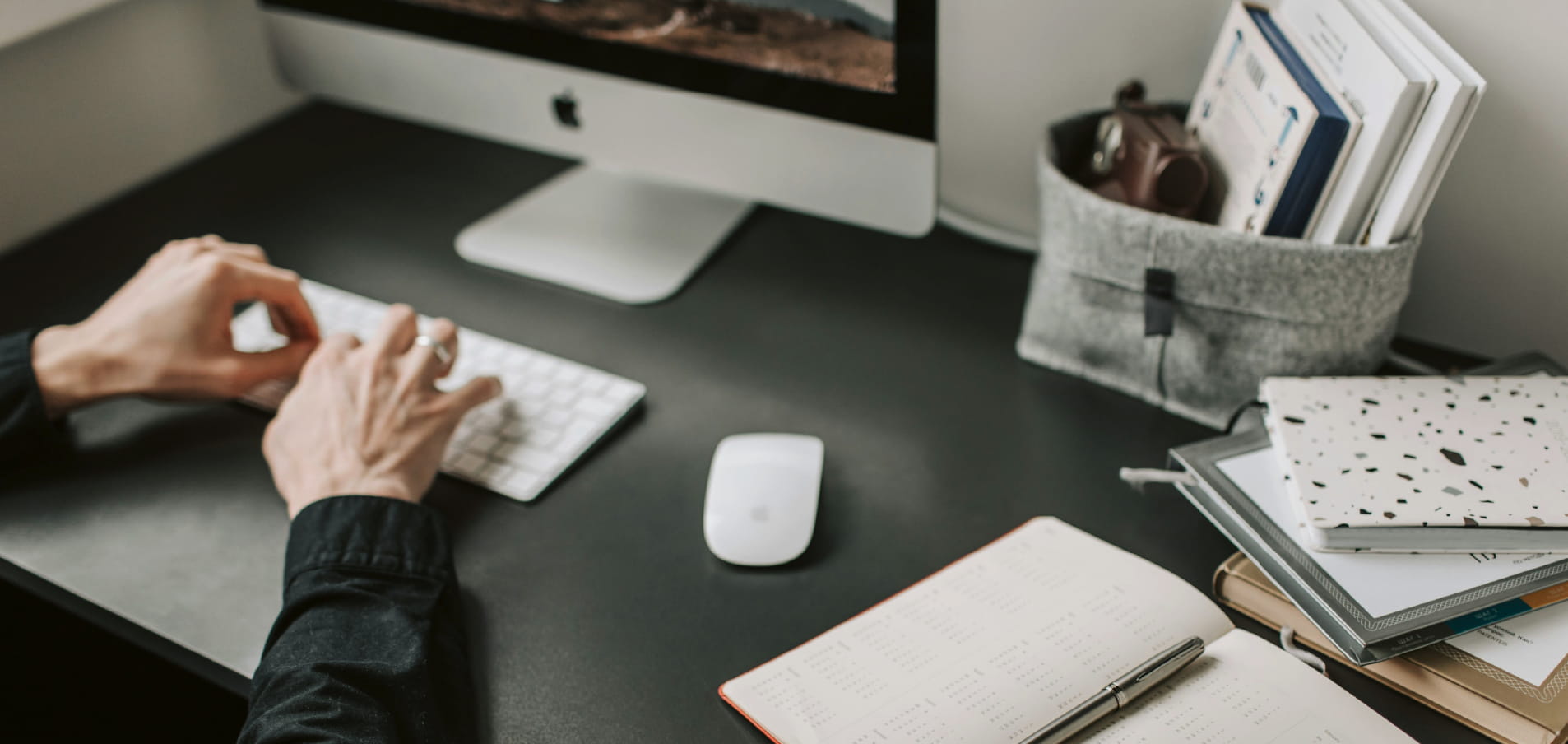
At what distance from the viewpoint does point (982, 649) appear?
0.58 meters

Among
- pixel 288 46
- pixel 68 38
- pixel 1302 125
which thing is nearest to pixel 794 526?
pixel 1302 125

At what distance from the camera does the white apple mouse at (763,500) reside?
2.22 feet

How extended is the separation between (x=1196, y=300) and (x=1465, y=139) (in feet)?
0.80

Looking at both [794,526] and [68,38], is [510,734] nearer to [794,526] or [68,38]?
[794,526]

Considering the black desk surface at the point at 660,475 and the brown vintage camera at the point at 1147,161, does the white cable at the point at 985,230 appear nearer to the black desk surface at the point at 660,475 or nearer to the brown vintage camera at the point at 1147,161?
the black desk surface at the point at 660,475

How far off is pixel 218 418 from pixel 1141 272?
2.40 ft

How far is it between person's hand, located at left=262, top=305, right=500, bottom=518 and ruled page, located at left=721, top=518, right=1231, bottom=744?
295mm

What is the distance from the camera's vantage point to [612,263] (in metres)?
0.99

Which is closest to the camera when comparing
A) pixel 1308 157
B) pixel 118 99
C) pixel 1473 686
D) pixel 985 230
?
pixel 1473 686

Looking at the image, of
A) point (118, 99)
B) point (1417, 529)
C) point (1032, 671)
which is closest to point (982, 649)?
point (1032, 671)

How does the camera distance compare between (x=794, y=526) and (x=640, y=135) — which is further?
(x=640, y=135)

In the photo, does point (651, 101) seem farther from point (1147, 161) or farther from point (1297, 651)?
point (1297, 651)

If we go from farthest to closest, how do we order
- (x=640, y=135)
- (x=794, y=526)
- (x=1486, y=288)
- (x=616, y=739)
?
(x=640, y=135), (x=1486, y=288), (x=794, y=526), (x=616, y=739)

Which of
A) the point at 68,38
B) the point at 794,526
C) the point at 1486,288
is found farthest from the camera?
the point at 68,38
